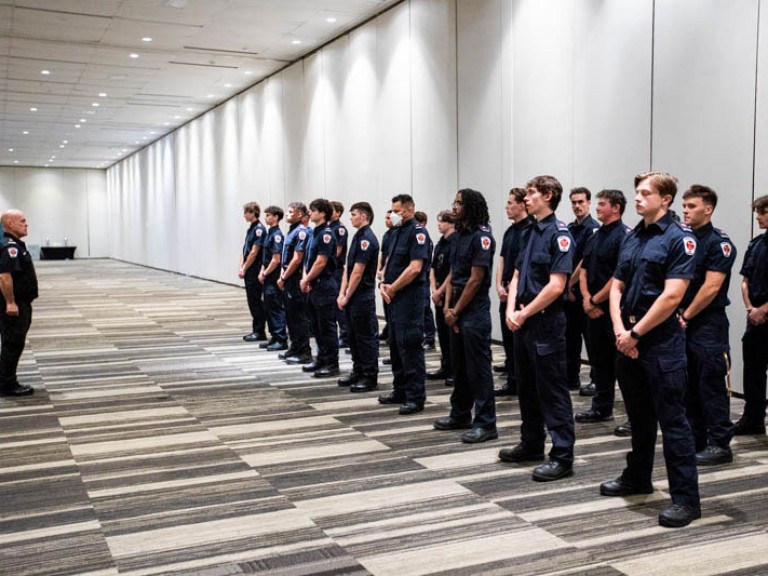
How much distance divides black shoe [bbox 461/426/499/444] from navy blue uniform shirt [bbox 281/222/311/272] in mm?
3336

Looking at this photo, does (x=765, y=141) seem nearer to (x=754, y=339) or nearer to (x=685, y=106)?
(x=685, y=106)

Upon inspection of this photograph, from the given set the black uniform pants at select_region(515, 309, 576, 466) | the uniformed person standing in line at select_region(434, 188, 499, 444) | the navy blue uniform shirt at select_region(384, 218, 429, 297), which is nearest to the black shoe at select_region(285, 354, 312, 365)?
the navy blue uniform shirt at select_region(384, 218, 429, 297)

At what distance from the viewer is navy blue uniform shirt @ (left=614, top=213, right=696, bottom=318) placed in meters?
3.32

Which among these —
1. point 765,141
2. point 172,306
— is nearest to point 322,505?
point 765,141

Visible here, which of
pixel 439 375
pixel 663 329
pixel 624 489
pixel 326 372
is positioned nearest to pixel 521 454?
pixel 624 489

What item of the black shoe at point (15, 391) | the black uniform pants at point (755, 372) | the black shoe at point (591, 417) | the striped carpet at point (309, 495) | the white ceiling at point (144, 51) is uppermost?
the white ceiling at point (144, 51)

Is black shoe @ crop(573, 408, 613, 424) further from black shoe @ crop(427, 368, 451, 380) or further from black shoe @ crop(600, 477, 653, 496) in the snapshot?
black shoe @ crop(427, 368, 451, 380)

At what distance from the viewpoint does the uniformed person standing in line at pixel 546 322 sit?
13.2ft

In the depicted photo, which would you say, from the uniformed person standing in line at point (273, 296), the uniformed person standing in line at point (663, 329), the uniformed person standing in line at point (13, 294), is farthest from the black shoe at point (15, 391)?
the uniformed person standing in line at point (663, 329)

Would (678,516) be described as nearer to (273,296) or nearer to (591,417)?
(591,417)

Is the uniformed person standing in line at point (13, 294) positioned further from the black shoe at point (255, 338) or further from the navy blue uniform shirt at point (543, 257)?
the navy blue uniform shirt at point (543, 257)

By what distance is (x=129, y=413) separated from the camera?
5.77 m

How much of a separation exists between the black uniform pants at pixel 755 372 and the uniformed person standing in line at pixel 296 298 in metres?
4.15

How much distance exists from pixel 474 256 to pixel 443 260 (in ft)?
3.87
